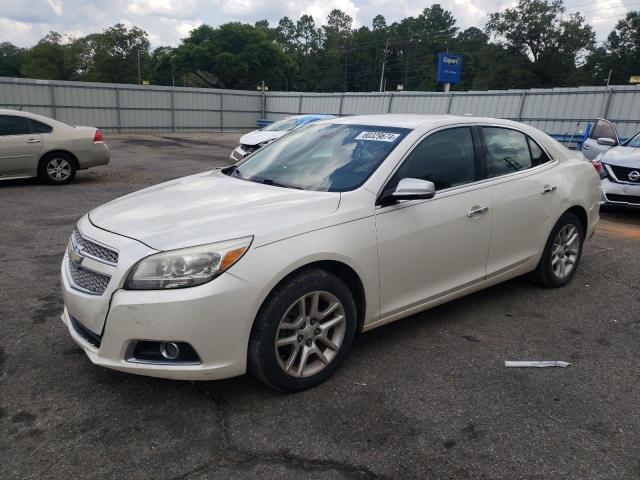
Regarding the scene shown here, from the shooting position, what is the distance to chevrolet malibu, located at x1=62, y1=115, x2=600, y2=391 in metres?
2.73

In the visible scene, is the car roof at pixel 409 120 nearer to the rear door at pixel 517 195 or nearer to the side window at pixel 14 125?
the rear door at pixel 517 195

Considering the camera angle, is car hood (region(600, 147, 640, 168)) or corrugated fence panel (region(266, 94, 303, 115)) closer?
car hood (region(600, 147, 640, 168))

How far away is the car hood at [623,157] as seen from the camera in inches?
331

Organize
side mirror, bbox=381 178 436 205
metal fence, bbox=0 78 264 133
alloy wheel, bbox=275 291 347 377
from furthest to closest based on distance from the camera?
metal fence, bbox=0 78 264 133
side mirror, bbox=381 178 436 205
alloy wheel, bbox=275 291 347 377

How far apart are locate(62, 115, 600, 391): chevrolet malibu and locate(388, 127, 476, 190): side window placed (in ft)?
0.04

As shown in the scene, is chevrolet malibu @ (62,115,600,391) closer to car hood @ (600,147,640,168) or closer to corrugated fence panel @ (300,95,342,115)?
car hood @ (600,147,640,168)

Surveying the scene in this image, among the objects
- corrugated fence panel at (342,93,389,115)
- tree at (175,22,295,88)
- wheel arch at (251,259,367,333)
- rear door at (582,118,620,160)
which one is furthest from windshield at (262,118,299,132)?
tree at (175,22,295,88)

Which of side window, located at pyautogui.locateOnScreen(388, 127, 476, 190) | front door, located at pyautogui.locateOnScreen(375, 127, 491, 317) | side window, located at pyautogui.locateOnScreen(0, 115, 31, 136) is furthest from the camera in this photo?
side window, located at pyautogui.locateOnScreen(0, 115, 31, 136)

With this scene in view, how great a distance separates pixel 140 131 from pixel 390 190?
2751 centimetres

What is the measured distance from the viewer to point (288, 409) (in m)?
2.97

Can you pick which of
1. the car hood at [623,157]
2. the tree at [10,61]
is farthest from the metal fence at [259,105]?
the tree at [10,61]

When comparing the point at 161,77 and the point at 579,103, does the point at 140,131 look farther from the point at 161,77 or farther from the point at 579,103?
the point at 161,77

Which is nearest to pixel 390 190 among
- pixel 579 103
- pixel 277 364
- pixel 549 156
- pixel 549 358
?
pixel 277 364

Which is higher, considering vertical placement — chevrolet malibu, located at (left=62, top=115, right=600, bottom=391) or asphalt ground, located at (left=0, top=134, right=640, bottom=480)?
chevrolet malibu, located at (left=62, top=115, right=600, bottom=391)
